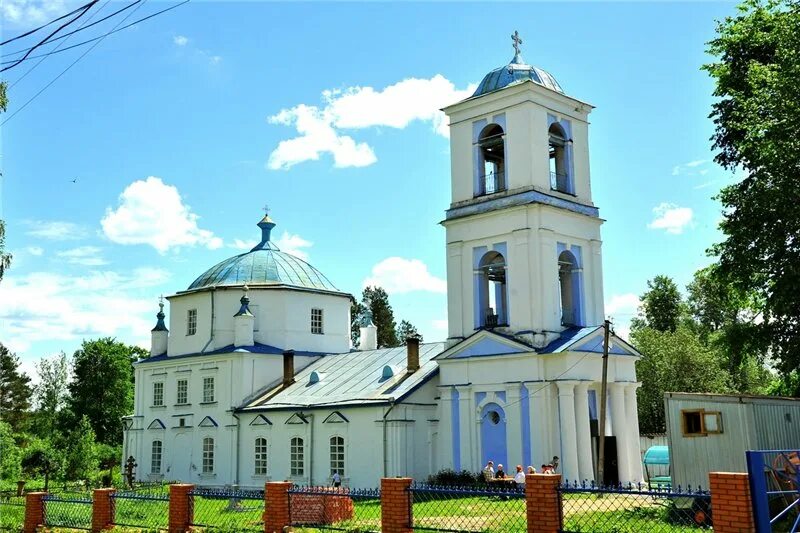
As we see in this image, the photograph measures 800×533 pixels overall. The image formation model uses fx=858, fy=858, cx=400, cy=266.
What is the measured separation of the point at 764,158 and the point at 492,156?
9892 mm

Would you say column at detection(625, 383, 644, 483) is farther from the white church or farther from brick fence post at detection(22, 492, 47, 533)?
brick fence post at detection(22, 492, 47, 533)

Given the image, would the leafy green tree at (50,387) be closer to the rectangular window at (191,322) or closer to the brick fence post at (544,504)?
the rectangular window at (191,322)

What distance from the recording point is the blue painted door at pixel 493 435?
1002 inches

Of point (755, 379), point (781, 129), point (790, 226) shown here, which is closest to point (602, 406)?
point (790, 226)

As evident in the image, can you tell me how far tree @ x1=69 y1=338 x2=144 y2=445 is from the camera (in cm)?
6056

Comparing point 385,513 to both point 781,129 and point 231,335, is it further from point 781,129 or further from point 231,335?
point 231,335

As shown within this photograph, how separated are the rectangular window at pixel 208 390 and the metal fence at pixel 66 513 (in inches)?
657

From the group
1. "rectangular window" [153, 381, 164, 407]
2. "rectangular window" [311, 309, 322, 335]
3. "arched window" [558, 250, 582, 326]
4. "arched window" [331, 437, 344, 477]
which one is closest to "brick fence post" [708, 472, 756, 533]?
"arched window" [558, 250, 582, 326]

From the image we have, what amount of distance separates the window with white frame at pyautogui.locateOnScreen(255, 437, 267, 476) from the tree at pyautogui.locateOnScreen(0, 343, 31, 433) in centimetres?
4269

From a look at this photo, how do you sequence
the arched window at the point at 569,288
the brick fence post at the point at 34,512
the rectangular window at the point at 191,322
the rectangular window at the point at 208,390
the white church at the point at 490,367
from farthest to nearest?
the rectangular window at the point at 191,322 → the rectangular window at the point at 208,390 → the arched window at the point at 569,288 → the white church at the point at 490,367 → the brick fence post at the point at 34,512

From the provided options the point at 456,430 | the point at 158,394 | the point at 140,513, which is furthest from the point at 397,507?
the point at 158,394

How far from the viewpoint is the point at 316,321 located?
37.4 meters

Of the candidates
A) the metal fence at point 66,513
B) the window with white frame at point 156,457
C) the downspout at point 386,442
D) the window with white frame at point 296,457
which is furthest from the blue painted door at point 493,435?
the window with white frame at point 156,457

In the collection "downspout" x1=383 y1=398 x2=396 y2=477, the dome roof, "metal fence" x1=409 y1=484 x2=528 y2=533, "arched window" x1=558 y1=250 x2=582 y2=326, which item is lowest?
"metal fence" x1=409 y1=484 x2=528 y2=533
